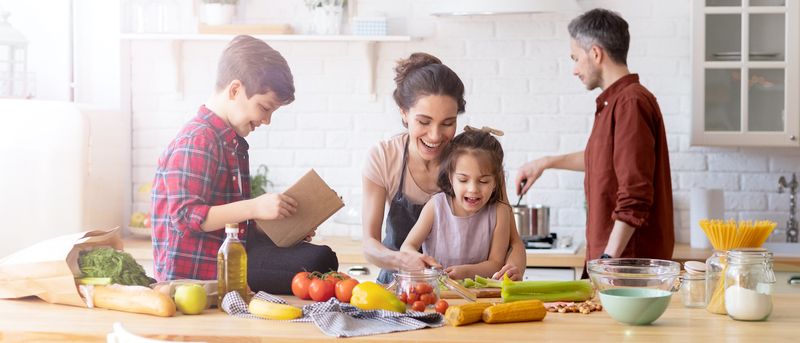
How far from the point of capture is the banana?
258 cm

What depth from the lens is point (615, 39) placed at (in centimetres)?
388

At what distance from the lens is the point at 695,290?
2.73 meters

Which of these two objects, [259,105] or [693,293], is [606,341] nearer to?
[693,293]

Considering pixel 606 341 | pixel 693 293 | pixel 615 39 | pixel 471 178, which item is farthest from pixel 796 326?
pixel 615 39

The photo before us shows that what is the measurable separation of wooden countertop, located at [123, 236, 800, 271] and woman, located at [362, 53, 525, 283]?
1196 millimetres

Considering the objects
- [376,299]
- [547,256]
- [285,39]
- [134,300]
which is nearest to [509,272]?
[376,299]

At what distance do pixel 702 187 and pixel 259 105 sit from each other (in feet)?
8.83

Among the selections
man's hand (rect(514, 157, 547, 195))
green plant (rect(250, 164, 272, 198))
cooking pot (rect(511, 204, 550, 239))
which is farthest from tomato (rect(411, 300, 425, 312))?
green plant (rect(250, 164, 272, 198))

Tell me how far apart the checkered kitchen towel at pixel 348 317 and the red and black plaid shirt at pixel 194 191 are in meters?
0.43

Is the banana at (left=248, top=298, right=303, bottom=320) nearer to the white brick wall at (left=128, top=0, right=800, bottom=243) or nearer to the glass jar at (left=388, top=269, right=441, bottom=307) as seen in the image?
the glass jar at (left=388, top=269, right=441, bottom=307)

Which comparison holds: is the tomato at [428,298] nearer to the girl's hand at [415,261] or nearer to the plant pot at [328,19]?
the girl's hand at [415,261]

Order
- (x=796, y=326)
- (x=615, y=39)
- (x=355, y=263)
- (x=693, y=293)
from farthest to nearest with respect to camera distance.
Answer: (x=355, y=263) → (x=615, y=39) → (x=693, y=293) → (x=796, y=326)

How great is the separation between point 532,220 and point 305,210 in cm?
206

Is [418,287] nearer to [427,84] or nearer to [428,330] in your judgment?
[428,330]
